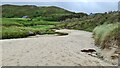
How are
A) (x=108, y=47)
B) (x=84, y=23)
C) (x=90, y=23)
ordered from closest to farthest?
(x=108, y=47) < (x=90, y=23) < (x=84, y=23)

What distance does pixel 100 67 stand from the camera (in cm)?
2122

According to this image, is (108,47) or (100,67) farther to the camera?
(108,47)

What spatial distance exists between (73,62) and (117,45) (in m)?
5.39

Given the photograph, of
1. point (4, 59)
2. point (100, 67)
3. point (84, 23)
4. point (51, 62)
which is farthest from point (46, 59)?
point (84, 23)

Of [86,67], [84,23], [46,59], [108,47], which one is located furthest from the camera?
Answer: [84,23]

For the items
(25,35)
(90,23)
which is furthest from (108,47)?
(90,23)

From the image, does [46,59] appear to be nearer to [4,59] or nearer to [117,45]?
[4,59]

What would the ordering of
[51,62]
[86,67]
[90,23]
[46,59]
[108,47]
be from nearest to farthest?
[86,67]
[51,62]
[46,59]
[108,47]
[90,23]

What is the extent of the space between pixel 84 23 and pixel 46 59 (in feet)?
245

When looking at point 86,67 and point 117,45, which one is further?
point 117,45

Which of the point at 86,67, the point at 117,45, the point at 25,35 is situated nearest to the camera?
the point at 86,67

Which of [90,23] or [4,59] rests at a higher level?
[4,59]

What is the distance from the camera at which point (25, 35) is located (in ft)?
202

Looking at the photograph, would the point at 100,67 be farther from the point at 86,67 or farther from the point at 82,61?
the point at 82,61
